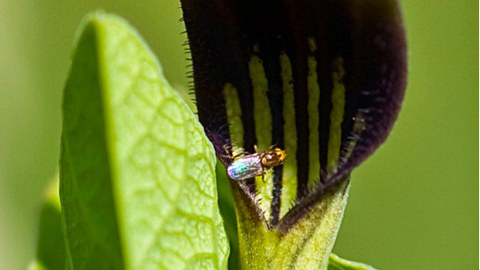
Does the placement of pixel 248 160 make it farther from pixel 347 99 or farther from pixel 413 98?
pixel 413 98

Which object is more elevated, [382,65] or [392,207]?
[382,65]

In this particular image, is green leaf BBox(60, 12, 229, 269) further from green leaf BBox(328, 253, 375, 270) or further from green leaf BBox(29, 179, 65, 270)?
green leaf BBox(29, 179, 65, 270)

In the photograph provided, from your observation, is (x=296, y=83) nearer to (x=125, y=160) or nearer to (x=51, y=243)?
(x=125, y=160)

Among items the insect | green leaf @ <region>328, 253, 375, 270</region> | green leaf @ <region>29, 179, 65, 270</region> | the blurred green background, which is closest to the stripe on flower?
the insect

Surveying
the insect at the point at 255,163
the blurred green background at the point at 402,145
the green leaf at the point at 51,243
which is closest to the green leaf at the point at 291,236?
the insect at the point at 255,163

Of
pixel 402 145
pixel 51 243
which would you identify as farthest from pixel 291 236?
pixel 402 145

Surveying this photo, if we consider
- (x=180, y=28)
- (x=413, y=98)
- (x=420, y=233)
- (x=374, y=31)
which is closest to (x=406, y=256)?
(x=420, y=233)
